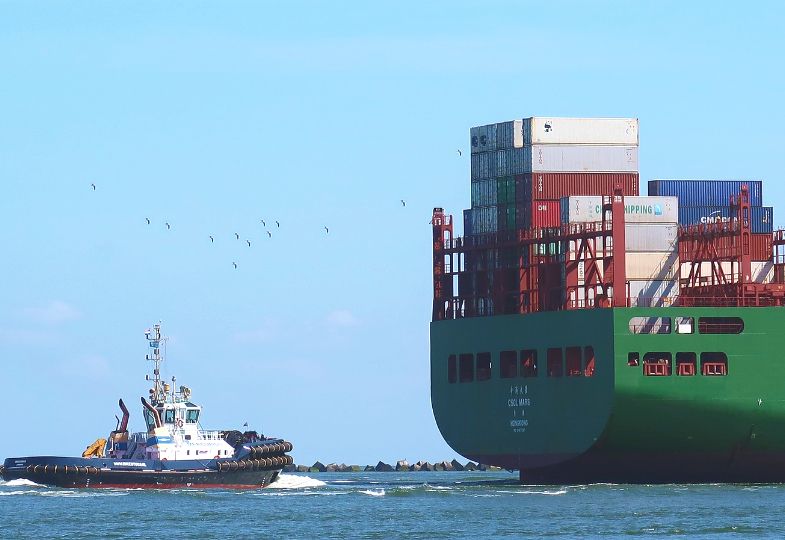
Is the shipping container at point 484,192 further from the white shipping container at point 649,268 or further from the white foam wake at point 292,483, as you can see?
the white foam wake at point 292,483

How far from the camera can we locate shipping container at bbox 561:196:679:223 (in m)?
75.3

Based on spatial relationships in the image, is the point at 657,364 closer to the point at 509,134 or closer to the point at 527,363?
the point at 527,363

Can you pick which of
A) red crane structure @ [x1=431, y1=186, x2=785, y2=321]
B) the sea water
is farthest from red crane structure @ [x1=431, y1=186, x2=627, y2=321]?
the sea water

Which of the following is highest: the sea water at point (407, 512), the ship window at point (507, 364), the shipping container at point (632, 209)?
the shipping container at point (632, 209)

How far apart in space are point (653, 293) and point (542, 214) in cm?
593

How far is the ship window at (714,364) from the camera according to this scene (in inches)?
2852

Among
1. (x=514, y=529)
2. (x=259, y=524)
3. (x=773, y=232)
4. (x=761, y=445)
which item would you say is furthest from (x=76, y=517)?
(x=773, y=232)

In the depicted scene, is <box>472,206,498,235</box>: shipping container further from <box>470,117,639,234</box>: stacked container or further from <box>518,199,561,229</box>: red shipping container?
<box>518,199,561,229</box>: red shipping container

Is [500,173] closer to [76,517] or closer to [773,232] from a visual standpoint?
[773,232]

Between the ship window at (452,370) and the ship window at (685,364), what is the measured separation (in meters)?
11.7

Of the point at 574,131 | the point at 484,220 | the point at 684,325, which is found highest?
the point at 574,131

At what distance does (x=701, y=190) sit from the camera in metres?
79.7

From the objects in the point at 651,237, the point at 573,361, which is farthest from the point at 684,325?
the point at 573,361

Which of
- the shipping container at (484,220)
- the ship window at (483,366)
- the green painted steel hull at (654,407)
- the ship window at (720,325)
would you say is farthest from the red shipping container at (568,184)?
the ship window at (720,325)
